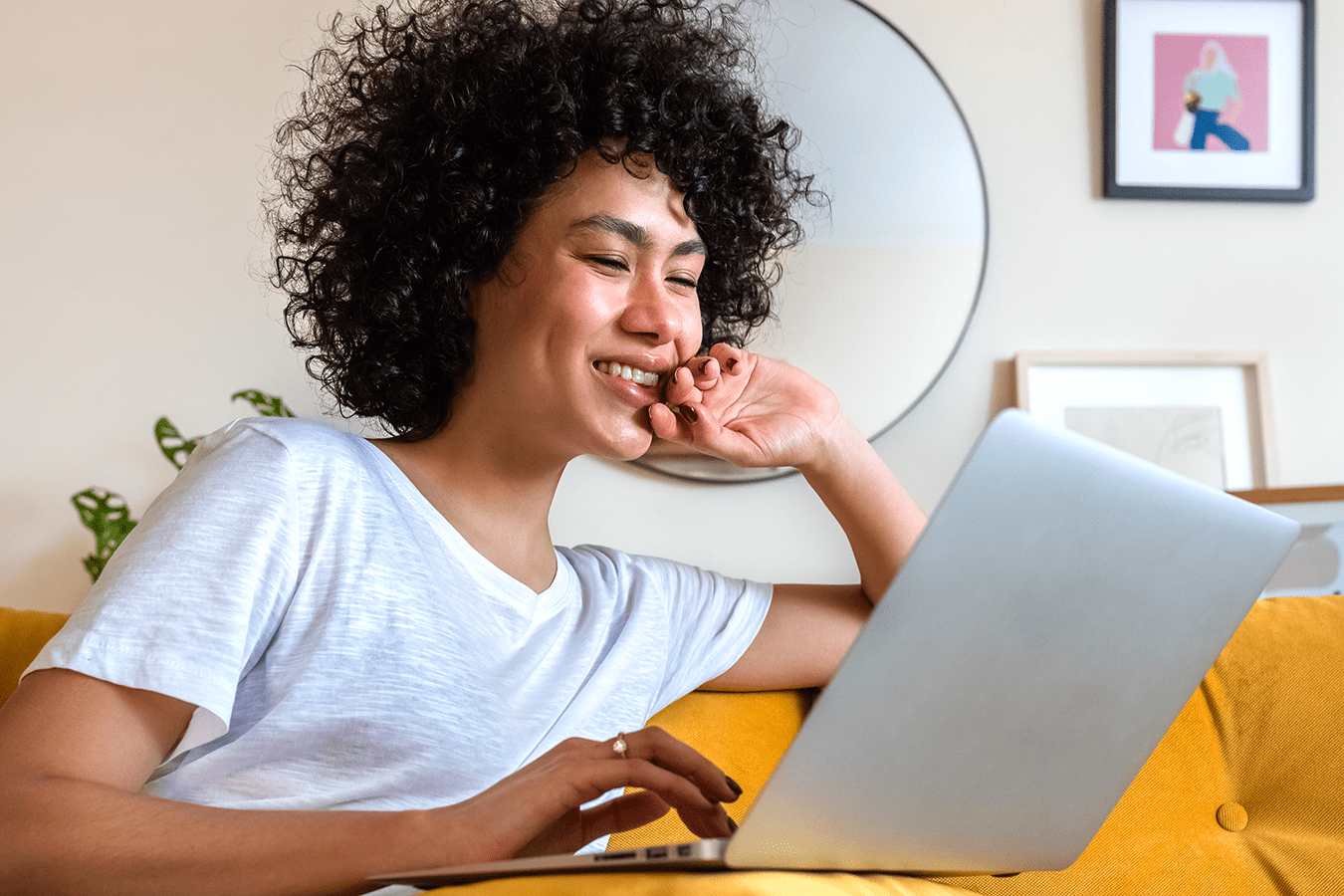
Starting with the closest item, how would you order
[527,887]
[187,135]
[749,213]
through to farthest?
[527,887] → [749,213] → [187,135]

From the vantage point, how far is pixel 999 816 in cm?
64

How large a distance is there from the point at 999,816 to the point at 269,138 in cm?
160

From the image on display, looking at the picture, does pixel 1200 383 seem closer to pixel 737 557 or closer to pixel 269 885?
pixel 737 557

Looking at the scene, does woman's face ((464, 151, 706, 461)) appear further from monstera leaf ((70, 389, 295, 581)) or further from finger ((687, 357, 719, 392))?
monstera leaf ((70, 389, 295, 581))

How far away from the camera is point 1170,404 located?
169cm

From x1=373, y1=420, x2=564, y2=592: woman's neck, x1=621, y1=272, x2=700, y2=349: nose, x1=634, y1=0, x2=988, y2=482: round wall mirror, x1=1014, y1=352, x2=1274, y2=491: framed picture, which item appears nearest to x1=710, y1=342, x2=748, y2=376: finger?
x1=621, y1=272, x2=700, y2=349: nose

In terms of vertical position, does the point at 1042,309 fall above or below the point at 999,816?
above

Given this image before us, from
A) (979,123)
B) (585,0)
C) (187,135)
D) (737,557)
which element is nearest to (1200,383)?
(979,123)

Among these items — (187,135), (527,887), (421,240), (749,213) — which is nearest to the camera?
(527,887)

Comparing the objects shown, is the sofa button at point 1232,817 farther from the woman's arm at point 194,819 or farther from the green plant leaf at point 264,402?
the green plant leaf at point 264,402

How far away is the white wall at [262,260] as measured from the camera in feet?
5.45

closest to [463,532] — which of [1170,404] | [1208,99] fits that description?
[1170,404]

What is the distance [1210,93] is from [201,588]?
1.78 meters

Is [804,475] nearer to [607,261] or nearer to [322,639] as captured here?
[607,261]
